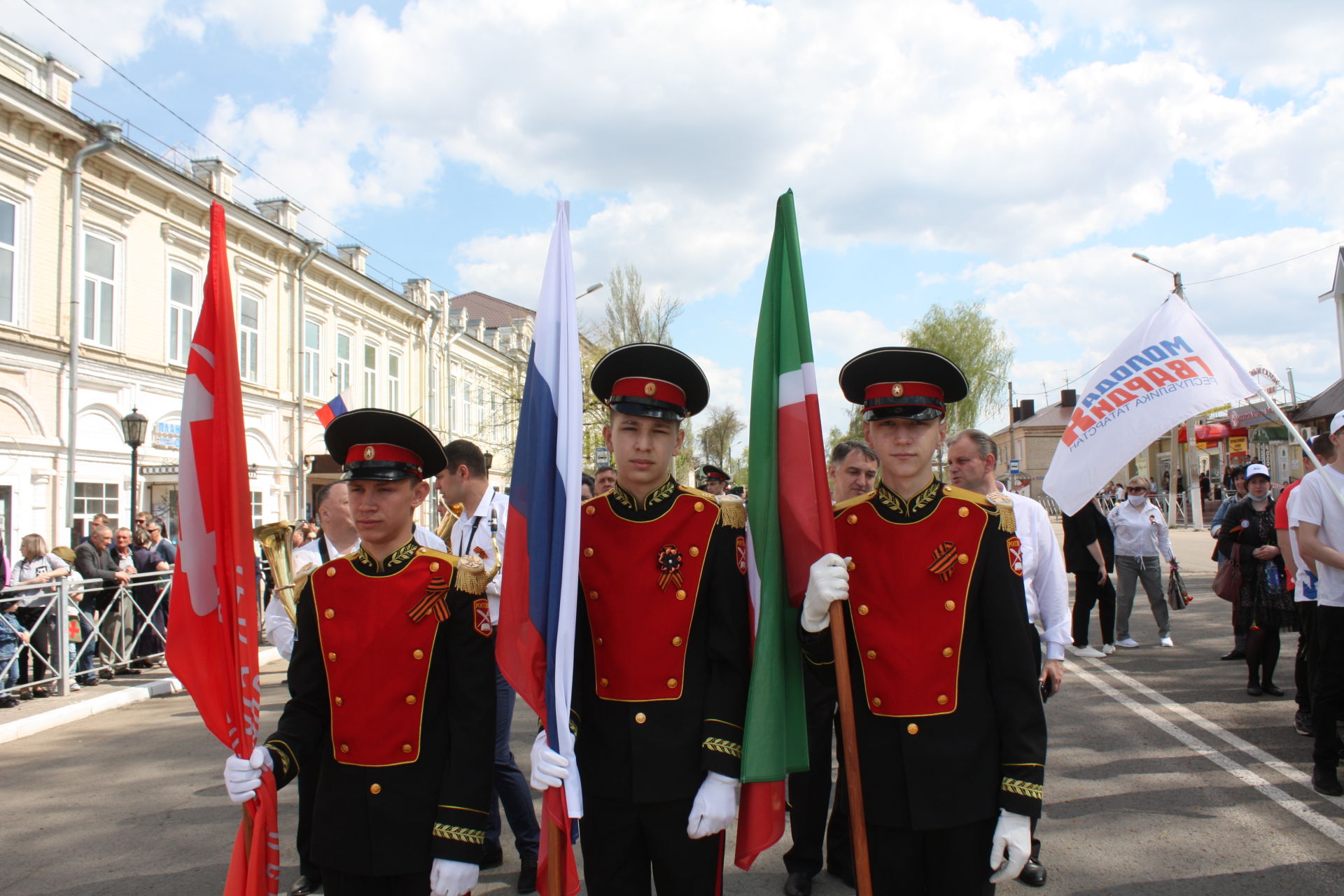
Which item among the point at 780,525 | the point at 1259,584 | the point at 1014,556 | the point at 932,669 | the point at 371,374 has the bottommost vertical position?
the point at 1259,584

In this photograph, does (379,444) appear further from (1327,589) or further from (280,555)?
(1327,589)

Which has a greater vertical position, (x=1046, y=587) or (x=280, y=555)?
(x=280, y=555)

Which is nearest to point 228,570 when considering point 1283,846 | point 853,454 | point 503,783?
point 503,783

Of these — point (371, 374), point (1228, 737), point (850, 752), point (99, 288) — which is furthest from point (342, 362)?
point (850, 752)

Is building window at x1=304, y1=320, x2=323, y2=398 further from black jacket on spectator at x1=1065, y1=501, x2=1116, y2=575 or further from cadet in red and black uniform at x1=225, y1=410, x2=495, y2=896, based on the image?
cadet in red and black uniform at x1=225, y1=410, x2=495, y2=896

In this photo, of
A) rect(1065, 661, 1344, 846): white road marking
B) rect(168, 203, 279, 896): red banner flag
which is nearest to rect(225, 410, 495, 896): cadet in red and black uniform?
rect(168, 203, 279, 896): red banner flag

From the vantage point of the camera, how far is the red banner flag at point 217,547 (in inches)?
110

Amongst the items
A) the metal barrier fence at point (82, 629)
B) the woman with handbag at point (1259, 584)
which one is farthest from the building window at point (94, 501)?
the woman with handbag at point (1259, 584)

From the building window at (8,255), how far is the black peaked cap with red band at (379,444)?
1807 centimetres

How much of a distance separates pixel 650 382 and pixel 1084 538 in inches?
331

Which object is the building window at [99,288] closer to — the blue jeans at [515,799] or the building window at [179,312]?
the building window at [179,312]

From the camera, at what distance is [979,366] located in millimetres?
51438

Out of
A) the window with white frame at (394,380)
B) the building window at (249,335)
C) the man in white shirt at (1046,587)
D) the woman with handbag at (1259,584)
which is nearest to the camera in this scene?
the man in white shirt at (1046,587)

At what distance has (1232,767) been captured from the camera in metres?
→ 6.07
